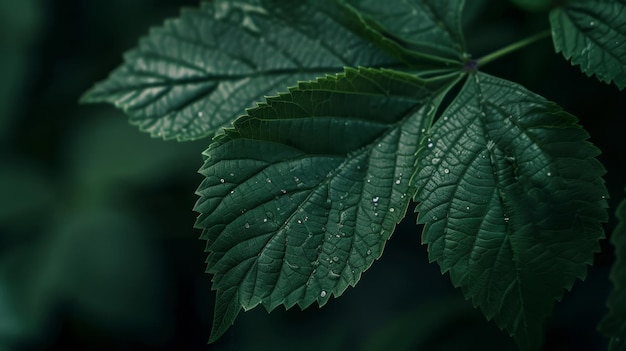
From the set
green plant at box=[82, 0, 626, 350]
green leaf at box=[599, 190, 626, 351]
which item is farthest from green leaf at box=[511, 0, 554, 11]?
green leaf at box=[599, 190, 626, 351]

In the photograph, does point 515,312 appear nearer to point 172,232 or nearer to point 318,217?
point 318,217

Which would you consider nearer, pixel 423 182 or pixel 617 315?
pixel 617 315

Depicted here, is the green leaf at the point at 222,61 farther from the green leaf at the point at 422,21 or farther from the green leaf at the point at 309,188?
the green leaf at the point at 309,188

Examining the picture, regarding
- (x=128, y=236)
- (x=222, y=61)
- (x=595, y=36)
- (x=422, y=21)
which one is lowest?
(x=128, y=236)

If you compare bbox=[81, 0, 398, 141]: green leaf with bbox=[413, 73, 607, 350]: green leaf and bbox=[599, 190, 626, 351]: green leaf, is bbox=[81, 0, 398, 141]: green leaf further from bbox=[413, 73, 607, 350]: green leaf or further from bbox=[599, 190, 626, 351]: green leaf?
bbox=[599, 190, 626, 351]: green leaf

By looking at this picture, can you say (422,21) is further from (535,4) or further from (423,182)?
(423,182)

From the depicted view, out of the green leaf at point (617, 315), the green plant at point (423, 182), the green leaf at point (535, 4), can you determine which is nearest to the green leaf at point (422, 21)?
the green plant at point (423, 182)

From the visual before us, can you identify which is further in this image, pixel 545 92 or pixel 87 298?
pixel 87 298

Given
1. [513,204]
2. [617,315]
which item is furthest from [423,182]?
[617,315]

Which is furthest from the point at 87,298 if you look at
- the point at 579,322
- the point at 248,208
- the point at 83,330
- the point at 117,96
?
the point at 579,322
